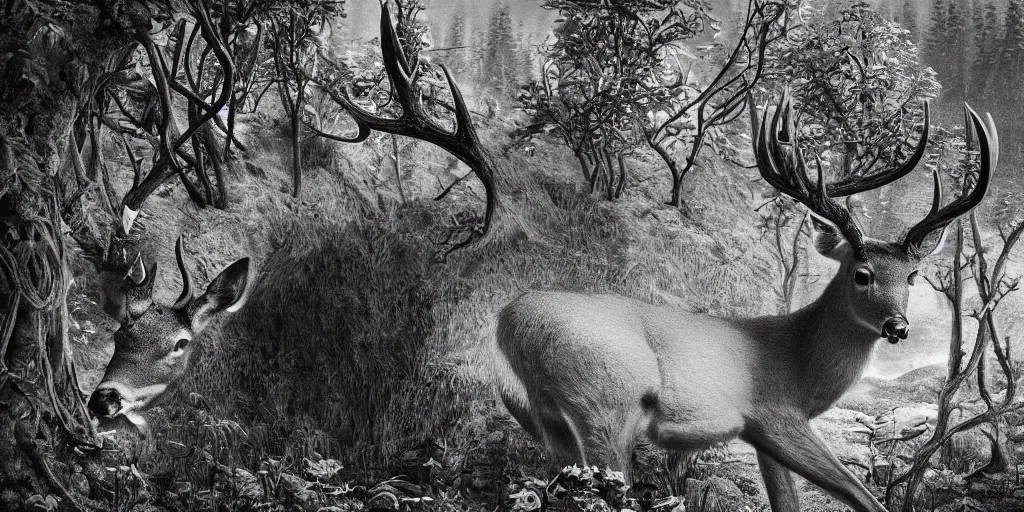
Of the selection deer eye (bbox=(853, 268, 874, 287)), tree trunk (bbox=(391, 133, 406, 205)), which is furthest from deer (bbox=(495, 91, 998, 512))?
tree trunk (bbox=(391, 133, 406, 205))

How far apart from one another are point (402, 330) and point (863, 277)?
1.60 metres

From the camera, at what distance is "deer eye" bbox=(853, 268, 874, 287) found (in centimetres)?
328

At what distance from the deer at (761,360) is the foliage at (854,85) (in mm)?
95

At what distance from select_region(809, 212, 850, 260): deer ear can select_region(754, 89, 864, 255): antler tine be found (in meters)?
0.02

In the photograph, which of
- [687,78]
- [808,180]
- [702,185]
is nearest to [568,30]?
[687,78]

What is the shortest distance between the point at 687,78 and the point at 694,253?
629 mm

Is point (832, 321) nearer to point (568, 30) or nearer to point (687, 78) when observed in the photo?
point (687, 78)

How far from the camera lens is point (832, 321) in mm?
3334

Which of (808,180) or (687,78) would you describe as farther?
(687,78)

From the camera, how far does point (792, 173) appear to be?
331cm

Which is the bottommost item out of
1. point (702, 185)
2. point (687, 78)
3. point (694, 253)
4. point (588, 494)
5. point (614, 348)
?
point (588, 494)

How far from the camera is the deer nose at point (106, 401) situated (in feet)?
11.6

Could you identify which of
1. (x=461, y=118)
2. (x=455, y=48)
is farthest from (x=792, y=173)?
(x=455, y=48)

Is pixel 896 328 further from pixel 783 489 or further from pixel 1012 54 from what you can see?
pixel 1012 54
